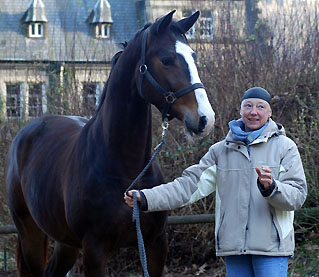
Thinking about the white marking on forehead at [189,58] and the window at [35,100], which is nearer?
the white marking on forehead at [189,58]

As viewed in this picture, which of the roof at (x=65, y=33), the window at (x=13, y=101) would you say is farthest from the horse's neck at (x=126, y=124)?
the roof at (x=65, y=33)

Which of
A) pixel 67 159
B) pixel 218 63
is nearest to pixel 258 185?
pixel 67 159

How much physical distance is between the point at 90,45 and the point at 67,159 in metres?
5.64

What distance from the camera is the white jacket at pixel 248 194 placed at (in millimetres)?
3053

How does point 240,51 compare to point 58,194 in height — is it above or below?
above

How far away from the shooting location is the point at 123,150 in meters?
3.74

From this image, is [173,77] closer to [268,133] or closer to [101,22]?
[268,133]

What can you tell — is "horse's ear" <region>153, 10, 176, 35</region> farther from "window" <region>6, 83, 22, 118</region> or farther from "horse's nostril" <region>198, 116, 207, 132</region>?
"window" <region>6, 83, 22, 118</region>

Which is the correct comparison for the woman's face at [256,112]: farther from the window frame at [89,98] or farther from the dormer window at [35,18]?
the dormer window at [35,18]

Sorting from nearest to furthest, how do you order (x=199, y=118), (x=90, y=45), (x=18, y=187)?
(x=199, y=118) → (x=18, y=187) → (x=90, y=45)

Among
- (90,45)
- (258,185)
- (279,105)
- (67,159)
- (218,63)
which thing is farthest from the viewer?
(90,45)

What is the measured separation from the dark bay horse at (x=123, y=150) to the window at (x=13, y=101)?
4186 mm

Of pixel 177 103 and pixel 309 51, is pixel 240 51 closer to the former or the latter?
pixel 309 51

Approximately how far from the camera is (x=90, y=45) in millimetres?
9594
